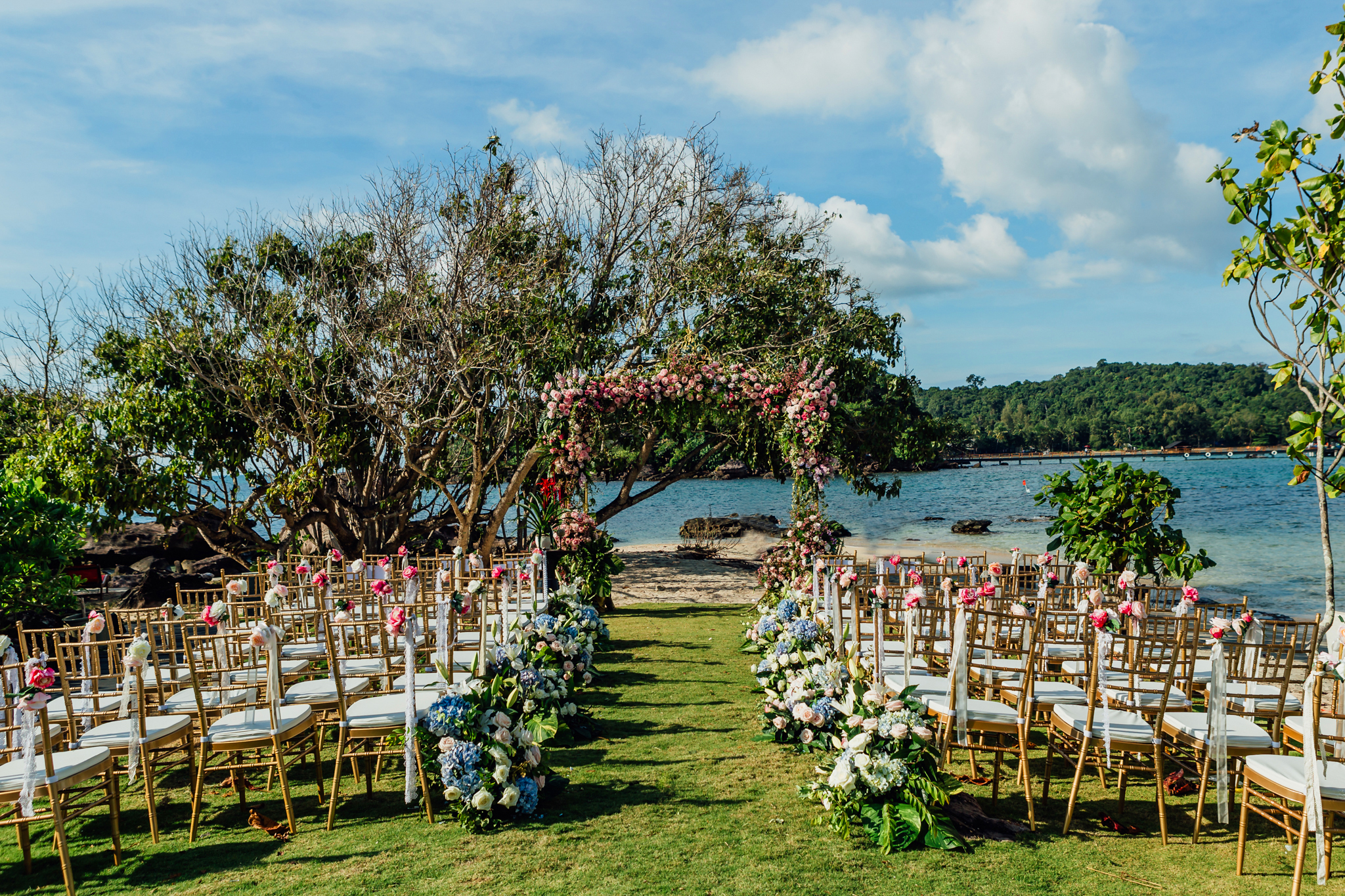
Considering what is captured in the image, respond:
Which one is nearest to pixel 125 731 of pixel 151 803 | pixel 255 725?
pixel 151 803

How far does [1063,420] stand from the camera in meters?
79.9

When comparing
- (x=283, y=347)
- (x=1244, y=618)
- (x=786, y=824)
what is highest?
(x=283, y=347)

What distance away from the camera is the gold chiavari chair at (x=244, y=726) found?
428 cm

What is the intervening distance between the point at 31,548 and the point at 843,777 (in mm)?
8183

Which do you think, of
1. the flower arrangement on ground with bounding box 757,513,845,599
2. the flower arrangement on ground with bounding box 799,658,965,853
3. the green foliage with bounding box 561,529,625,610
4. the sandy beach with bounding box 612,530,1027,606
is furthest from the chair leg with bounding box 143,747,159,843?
the sandy beach with bounding box 612,530,1027,606

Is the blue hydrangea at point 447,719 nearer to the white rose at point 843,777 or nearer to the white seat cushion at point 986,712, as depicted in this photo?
the white rose at point 843,777

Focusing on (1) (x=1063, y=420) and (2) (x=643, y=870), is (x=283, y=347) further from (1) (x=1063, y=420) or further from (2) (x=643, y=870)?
(1) (x=1063, y=420)

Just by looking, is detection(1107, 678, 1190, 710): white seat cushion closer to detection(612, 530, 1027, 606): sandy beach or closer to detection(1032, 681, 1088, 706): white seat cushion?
detection(1032, 681, 1088, 706): white seat cushion

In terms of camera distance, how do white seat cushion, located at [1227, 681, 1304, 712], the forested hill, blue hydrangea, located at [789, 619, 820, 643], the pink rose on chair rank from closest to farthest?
the pink rose on chair → white seat cushion, located at [1227, 681, 1304, 712] → blue hydrangea, located at [789, 619, 820, 643] → the forested hill

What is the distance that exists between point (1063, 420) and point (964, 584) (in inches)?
3165

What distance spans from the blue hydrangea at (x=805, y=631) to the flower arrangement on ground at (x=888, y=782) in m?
1.75

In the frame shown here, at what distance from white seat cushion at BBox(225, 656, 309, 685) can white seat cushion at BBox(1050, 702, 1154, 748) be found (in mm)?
4490

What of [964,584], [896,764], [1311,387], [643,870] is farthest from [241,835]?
[1311,387]

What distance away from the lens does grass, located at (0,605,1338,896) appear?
11.9 feet
